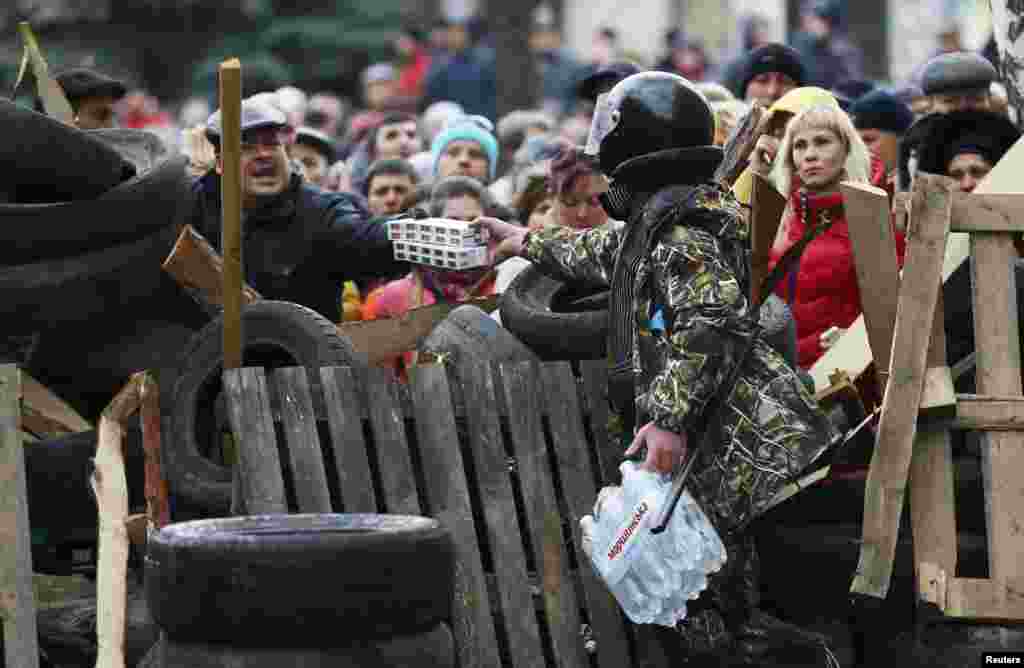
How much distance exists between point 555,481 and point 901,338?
4.86 ft

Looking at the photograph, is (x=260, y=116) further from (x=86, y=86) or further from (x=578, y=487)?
(x=578, y=487)

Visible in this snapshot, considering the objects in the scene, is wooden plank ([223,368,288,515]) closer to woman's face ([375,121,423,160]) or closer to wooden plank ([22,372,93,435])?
wooden plank ([22,372,93,435])

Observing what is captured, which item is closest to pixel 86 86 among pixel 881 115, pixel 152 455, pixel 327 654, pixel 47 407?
pixel 47 407

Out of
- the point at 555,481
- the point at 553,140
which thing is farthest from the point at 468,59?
the point at 555,481

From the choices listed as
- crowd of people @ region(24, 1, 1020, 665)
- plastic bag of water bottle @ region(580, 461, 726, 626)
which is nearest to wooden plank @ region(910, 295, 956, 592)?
crowd of people @ region(24, 1, 1020, 665)

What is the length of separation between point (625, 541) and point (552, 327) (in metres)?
1.63

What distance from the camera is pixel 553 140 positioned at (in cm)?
1497

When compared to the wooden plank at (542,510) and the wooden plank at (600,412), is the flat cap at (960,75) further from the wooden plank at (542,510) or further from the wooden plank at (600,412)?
the wooden plank at (542,510)

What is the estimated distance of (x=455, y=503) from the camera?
8.72 m

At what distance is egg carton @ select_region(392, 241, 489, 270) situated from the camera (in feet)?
Answer: 31.9

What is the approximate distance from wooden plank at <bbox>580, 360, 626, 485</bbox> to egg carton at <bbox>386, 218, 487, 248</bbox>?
0.99 m

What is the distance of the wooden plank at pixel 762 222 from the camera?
9.33 meters

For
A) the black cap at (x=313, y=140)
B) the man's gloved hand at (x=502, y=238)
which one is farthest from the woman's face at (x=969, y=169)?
the black cap at (x=313, y=140)

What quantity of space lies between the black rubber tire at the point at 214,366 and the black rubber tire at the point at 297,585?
152 centimetres
